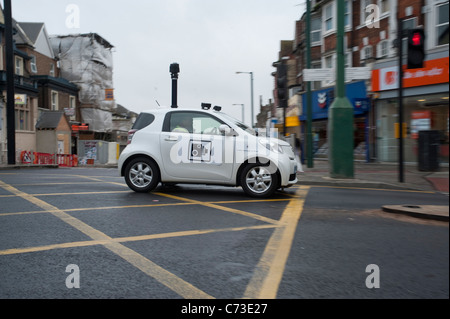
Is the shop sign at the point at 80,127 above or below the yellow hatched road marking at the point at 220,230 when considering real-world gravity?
above

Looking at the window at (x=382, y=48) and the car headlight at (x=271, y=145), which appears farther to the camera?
the window at (x=382, y=48)

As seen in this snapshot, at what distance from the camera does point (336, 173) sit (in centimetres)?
1019

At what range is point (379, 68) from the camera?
19.0 metres

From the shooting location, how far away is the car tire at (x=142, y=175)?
7.73m

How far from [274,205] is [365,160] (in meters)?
15.3

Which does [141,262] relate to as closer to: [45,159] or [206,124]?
[206,124]

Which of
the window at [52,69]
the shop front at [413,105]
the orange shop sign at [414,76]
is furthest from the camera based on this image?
the window at [52,69]

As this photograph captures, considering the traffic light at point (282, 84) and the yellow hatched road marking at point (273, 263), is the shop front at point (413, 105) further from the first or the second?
the yellow hatched road marking at point (273, 263)

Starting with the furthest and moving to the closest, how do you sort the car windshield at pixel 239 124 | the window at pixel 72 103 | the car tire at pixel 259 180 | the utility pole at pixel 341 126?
the window at pixel 72 103 < the utility pole at pixel 341 126 < the car windshield at pixel 239 124 < the car tire at pixel 259 180

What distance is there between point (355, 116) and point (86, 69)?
33.3 m

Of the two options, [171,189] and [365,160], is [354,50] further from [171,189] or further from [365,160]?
[171,189]

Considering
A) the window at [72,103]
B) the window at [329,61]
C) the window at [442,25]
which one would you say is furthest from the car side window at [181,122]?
the window at [72,103]

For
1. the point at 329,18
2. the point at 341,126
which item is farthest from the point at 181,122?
the point at 329,18

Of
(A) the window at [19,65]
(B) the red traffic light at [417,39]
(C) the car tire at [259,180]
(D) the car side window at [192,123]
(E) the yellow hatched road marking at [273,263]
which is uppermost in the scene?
(A) the window at [19,65]
